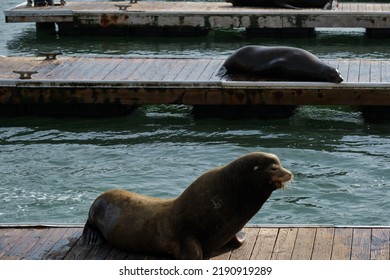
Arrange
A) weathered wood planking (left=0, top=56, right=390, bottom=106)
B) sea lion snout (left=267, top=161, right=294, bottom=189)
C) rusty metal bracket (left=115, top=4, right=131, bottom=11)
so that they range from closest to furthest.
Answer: sea lion snout (left=267, top=161, right=294, bottom=189) < weathered wood planking (left=0, top=56, right=390, bottom=106) < rusty metal bracket (left=115, top=4, right=131, bottom=11)

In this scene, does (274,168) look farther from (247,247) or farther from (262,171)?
(247,247)

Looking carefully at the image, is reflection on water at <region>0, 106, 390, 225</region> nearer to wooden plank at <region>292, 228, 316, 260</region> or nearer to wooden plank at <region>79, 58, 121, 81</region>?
wooden plank at <region>79, 58, 121, 81</region>

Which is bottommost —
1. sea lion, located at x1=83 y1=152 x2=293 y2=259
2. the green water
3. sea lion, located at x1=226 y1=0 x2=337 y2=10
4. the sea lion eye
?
the green water

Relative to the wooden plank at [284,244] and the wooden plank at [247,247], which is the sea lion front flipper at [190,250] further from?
the wooden plank at [284,244]

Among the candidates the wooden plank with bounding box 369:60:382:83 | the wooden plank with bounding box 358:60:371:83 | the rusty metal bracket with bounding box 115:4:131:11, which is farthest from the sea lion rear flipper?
the rusty metal bracket with bounding box 115:4:131:11

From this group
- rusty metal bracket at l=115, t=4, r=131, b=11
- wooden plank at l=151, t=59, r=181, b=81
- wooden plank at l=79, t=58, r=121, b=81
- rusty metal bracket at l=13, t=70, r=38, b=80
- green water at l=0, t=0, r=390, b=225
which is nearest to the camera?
green water at l=0, t=0, r=390, b=225

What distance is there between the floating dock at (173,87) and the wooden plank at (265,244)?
5471 millimetres

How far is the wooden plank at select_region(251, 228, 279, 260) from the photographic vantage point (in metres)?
6.98

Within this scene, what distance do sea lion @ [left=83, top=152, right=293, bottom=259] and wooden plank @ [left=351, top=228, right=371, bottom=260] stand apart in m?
0.76

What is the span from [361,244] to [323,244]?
0.87 ft

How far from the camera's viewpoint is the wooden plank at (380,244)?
6.91 m

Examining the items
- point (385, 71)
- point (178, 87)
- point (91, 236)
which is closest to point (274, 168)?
point (91, 236)

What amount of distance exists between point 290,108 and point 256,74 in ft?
2.10

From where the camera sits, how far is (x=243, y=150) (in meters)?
12.0
